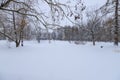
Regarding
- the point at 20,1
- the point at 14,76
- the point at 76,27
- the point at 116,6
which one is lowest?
the point at 14,76

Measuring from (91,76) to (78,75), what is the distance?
1.64ft

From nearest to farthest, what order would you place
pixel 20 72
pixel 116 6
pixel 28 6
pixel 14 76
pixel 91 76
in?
pixel 28 6, pixel 91 76, pixel 14 76, pixel 20 72, pixel 116 6

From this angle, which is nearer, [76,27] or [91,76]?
[76,27]

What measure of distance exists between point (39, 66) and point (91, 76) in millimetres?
2745

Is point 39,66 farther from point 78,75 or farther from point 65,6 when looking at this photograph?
point 65,6

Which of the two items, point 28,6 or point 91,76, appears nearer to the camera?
point 28,6

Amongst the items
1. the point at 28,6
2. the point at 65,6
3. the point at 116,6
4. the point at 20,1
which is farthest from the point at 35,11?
the point at 116,6

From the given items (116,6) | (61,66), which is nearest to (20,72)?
(61,66)

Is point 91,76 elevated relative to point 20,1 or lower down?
lower down

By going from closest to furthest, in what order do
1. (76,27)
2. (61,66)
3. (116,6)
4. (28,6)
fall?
(76,27) < (28,6) < (61,66) < (116,6)

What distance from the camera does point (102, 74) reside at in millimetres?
6000

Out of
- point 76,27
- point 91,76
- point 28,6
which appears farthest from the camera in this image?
point 91,76

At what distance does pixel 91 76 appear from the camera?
5859 millimetres

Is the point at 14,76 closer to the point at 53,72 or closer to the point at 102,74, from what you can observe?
the point at 53,72
